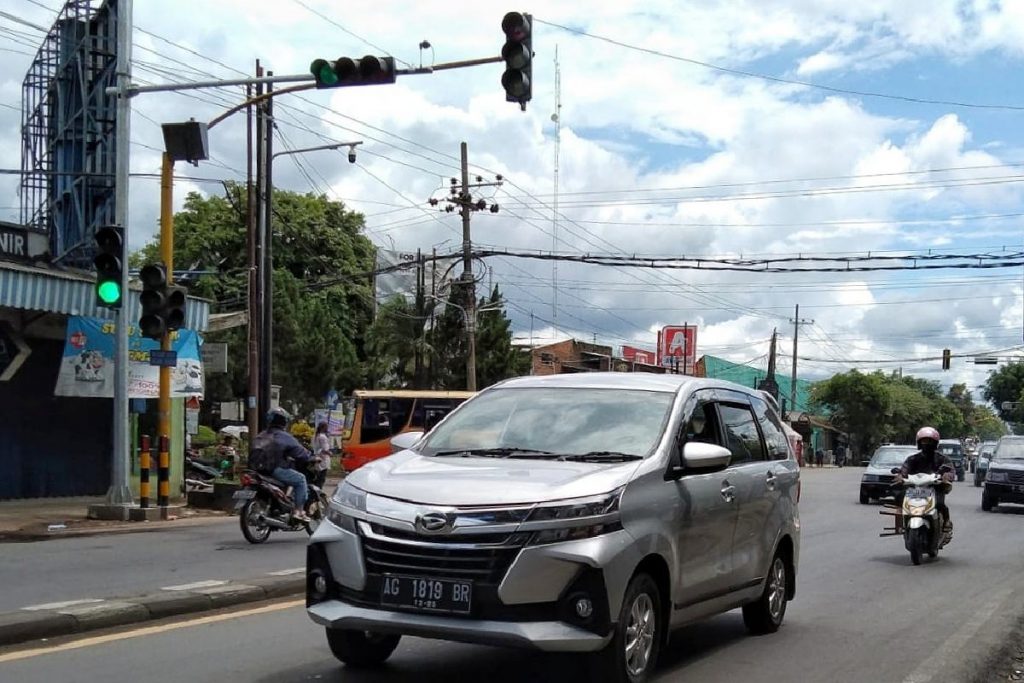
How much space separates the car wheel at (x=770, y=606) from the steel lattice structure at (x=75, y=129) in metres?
19.4

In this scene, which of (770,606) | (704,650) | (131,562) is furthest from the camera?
(131,562)

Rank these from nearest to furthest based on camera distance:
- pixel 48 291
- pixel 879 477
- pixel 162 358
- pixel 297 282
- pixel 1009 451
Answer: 1. pixel 162 358
2. pixel 48 291
3. pixel 1009 451
4. pixel 879 477
5. pixel 297 282

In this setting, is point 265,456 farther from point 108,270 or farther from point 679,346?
point 679,346

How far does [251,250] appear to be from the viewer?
88.4 ft

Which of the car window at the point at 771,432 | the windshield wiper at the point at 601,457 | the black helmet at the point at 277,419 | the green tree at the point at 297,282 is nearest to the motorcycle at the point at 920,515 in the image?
the car window at the point at 771,432

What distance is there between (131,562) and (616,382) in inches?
282

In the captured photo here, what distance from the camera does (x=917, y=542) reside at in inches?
541

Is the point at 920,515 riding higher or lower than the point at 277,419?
lower

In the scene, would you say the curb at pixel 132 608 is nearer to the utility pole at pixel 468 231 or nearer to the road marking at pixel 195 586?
the road marking at pixel 195 586

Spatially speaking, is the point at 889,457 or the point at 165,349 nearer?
the point at 165,349

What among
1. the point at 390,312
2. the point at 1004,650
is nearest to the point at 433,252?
the point at 390,312

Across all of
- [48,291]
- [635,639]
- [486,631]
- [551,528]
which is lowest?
[635,639]

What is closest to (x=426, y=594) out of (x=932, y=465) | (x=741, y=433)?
(x=741, y=433)

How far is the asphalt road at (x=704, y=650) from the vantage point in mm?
6539
